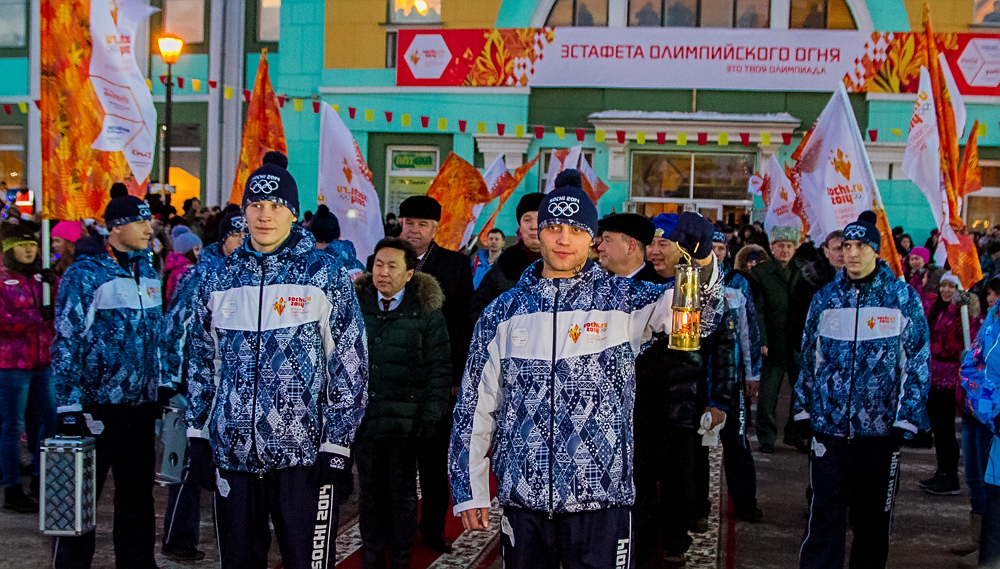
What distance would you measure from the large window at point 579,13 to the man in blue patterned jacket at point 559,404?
19204 millimetres

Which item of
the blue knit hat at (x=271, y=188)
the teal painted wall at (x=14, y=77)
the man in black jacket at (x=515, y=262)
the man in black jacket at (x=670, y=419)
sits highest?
the teal painted wall at (x=14, y=77)

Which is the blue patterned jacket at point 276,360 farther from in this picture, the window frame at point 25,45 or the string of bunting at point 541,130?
the window frame at point 25,45

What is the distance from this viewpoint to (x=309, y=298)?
4.30 metres

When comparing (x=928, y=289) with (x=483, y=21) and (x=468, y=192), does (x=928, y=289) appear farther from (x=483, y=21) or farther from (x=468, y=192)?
(x=483, y=21)

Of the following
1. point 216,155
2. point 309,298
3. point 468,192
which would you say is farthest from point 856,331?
point 216,155

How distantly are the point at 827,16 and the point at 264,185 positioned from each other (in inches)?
782

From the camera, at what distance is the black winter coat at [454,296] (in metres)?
6.93

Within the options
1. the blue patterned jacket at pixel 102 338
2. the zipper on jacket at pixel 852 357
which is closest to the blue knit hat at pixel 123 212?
the blue patterned jacket at pixel 102 338

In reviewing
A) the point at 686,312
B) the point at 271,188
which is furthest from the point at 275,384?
the point at 686,312

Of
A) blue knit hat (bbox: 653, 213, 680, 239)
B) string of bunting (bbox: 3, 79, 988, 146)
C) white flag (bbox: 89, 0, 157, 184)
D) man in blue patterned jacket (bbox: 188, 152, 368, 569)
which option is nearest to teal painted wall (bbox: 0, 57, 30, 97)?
string of bunting (bbox: 3, 79, 988, 146)

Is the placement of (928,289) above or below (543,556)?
above

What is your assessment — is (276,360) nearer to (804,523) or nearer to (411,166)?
(804,523)

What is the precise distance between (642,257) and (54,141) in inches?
173

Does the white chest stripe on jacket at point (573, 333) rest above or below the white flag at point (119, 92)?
below
